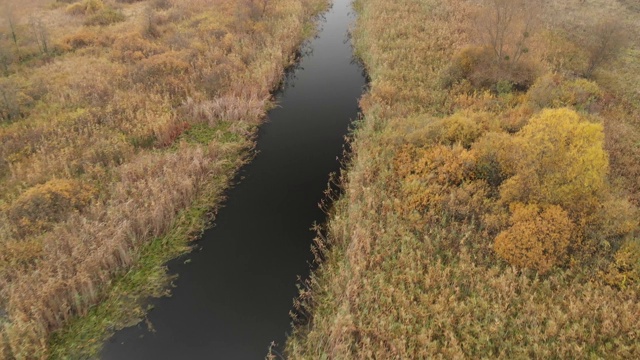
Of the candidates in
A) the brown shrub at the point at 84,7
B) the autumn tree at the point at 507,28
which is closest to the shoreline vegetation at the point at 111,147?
the brown shrub at the point at 84,7

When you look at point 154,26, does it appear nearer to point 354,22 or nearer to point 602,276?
point 354,22

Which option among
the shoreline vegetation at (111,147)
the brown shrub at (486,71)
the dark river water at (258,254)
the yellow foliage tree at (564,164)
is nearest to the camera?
the dark river water at (258,254)

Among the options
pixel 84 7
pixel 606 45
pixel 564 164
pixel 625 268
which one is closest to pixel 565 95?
pixel 606 45

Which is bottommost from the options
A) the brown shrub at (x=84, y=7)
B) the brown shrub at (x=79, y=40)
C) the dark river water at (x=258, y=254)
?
the dark river water at (x=258, y=254)

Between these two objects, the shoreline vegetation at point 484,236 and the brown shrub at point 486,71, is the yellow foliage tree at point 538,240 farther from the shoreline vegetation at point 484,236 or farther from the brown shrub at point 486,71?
the brown shrub at point 486,71

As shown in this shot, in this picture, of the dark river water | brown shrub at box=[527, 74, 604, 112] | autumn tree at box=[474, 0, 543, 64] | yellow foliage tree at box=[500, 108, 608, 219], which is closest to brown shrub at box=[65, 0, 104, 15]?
the dark river water

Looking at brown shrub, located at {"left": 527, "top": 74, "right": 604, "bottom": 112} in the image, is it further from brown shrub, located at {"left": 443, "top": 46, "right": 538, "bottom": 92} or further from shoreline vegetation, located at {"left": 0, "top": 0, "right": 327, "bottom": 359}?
shoreline vegetation, located at {"left": 0, "top": 0, "right": 327, "bottom": 359}

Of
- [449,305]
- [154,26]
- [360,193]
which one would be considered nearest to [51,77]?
[154,26]

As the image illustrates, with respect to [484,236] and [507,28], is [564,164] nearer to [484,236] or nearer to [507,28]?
Answer: [484,236]
